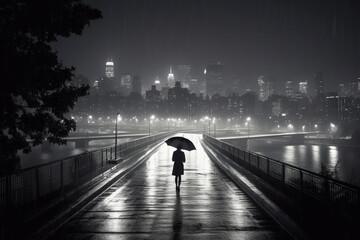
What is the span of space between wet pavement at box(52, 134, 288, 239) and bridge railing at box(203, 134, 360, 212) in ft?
4.63

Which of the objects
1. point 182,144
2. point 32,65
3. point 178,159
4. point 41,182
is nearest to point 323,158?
point 182,144

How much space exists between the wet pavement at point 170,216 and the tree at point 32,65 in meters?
2.71

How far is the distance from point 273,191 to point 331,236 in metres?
4.81

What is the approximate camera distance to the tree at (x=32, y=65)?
7.71 m

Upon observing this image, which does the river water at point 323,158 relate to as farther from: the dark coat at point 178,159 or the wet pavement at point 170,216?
the wet pavement at point 170,216

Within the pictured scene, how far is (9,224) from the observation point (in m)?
8.48

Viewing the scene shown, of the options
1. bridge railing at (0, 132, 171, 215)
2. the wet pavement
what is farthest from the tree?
the wet pavement

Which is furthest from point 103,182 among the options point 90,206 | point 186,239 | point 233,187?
point 186,239

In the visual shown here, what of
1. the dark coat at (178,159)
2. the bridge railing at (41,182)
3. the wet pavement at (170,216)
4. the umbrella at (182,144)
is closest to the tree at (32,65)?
the bridge railing at (41,182)

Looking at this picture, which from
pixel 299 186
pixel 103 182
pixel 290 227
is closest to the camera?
pixel 290 227

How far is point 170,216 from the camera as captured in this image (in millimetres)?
10758

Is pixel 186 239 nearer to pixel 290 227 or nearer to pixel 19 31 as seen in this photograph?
pixel 290 227

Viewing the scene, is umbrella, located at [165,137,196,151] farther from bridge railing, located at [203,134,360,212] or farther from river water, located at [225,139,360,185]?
river water, located at [225,139,360,185]

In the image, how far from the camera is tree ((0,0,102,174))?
771 centimetres
